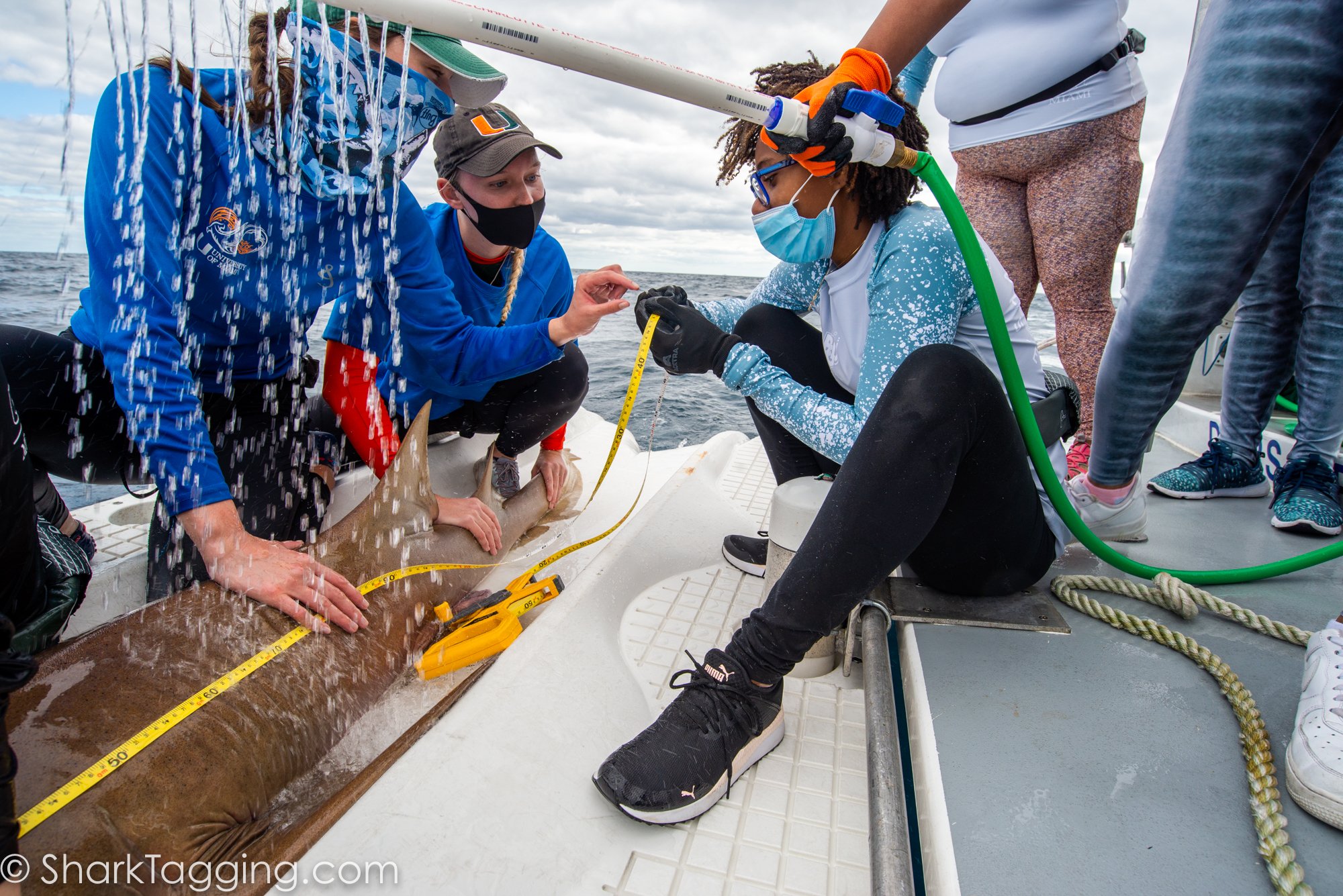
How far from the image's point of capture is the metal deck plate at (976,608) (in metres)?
1.57

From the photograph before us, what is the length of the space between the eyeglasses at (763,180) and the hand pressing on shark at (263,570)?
54.8 inches

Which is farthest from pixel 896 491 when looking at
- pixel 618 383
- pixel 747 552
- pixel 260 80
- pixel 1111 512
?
pixel 618 383

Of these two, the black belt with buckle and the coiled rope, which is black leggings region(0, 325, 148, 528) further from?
the black belt with buckle

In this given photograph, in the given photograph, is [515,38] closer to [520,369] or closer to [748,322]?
[748,322]

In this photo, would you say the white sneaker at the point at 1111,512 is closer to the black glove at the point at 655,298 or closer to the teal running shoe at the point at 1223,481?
the teal running shoe at the point at 1223,481

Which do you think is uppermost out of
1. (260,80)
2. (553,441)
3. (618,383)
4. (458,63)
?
(458,63)

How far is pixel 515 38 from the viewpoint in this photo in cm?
95

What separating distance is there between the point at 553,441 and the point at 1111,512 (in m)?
2.05

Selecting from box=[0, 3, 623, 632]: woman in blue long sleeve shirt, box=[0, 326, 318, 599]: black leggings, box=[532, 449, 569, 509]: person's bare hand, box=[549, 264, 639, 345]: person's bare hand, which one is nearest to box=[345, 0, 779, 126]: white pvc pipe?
box=[0, 3, 623, 632]: woman in blue long sleeve shirt

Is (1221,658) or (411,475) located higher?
(1221,658)

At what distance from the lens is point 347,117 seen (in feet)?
5.69

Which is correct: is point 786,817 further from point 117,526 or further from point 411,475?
point 117,526

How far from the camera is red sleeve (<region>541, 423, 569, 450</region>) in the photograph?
3021 mm

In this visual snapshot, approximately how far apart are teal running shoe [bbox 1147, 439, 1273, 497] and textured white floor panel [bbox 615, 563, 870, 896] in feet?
5.01
